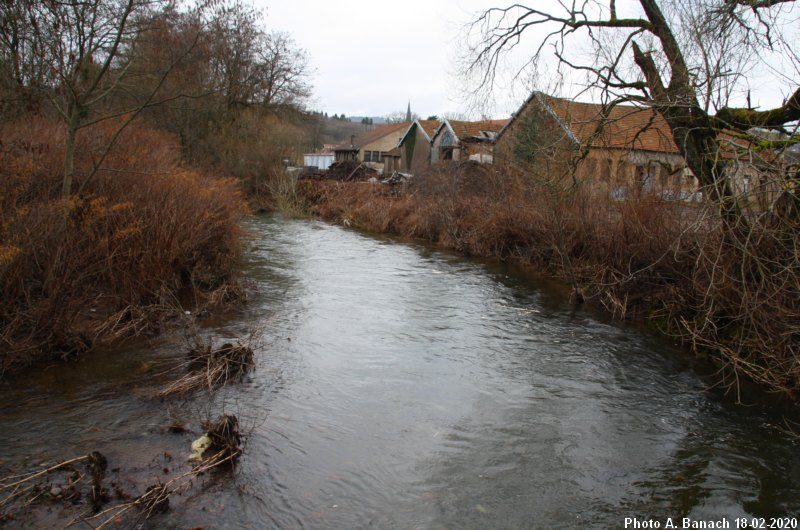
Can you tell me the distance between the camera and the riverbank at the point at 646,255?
771 cm

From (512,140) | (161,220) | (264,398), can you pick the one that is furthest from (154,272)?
(512,140)

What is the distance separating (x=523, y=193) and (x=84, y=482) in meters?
14.6

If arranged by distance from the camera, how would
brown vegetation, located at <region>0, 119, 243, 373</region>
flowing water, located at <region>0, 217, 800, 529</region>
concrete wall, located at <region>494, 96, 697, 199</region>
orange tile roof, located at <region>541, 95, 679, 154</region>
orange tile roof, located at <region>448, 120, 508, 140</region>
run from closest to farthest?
flowing water, located at <region>0, 217, 800, 529</region>, brown vegetation, located at <region>0, 119, 243, 373</region>, orange tile roof, located at <region>541, 95, 679, 154</region>, concrete wall, located at <region>494, 96, 697, 199</region>, orange tile roof, located at <region>448, 120, 508, 140</region>

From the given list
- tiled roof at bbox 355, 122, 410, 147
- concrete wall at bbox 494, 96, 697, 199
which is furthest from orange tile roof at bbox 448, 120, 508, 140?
tiled roof at bbox 355, 122, 410, 147

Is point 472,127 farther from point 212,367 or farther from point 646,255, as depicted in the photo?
point 212,367

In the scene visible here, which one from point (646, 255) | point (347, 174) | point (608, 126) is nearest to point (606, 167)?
point (608, 126)

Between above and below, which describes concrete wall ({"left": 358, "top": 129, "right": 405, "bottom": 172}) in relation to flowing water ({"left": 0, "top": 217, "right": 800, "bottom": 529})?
above

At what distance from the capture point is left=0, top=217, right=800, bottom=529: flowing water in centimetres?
490

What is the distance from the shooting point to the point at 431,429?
6.30 meters

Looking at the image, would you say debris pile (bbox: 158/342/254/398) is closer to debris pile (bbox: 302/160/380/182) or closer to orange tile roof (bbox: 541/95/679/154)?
orange tile roof (bbox: 541/95/679/154)

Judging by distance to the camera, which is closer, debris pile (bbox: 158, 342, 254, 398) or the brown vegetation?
debris pile (bbox: 158, 342, 254, 398)

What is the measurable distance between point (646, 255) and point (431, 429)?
24.2ft

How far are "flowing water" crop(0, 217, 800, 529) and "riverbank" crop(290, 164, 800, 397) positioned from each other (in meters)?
0.79

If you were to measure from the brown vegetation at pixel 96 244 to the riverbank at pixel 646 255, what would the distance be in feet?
25.1
